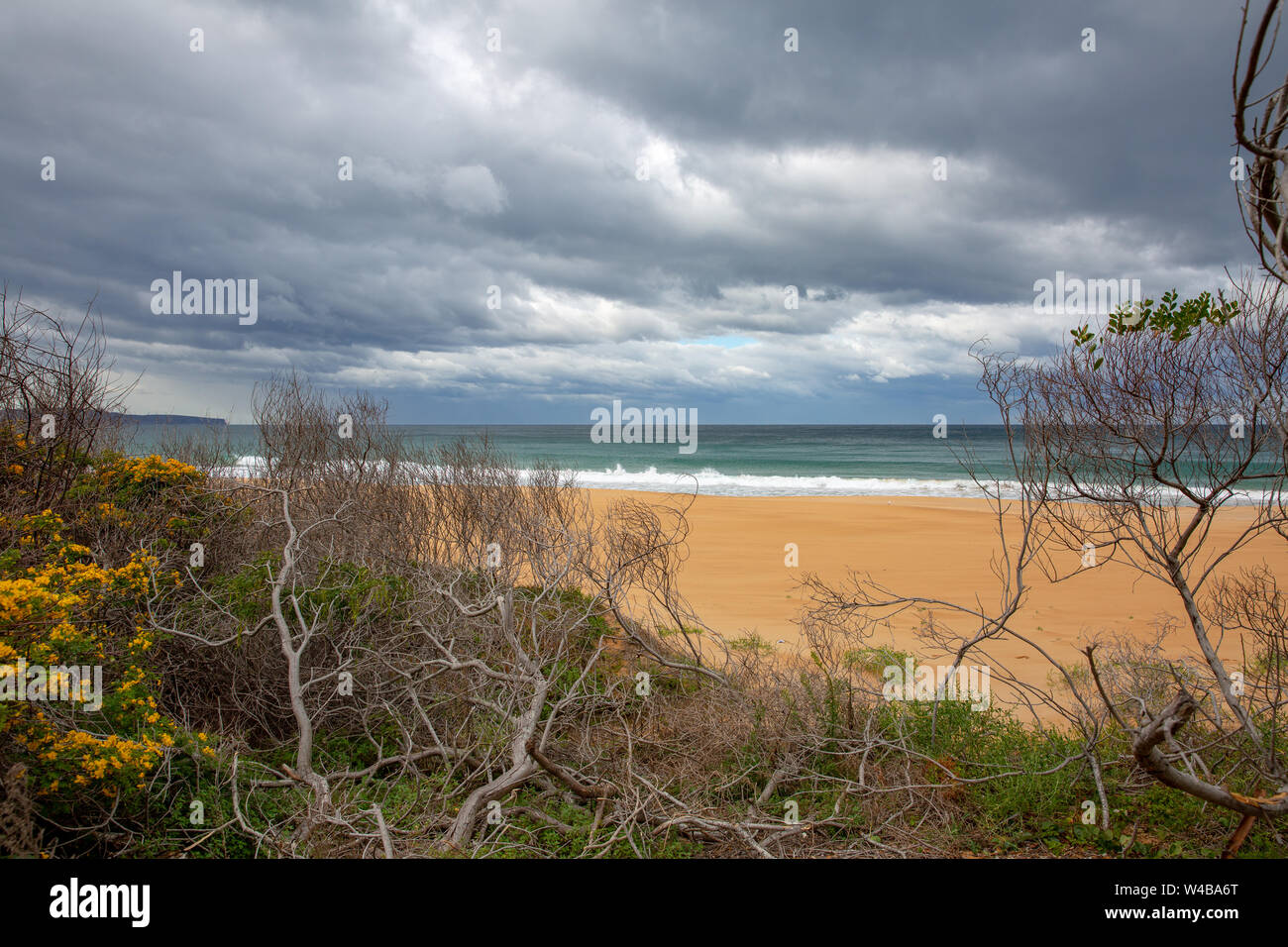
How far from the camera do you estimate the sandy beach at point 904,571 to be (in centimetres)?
1151

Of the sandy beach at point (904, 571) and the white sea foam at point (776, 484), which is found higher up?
the white sea foam at point (776, 484)

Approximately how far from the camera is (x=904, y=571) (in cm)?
1733

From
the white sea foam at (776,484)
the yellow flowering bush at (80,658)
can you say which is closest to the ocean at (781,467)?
the white sea foam at (776,484)

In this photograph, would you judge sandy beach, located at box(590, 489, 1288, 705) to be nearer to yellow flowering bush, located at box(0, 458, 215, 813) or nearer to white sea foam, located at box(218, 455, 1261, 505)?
white sea foam, located at box(218, 455, 1261, 505)

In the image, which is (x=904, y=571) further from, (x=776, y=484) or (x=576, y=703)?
(x=776, y=484)

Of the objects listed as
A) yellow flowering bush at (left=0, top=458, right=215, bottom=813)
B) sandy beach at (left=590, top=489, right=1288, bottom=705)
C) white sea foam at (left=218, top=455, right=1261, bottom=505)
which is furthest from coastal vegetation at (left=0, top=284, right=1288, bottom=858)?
white sea foam at (left=218, top=455, right=1261, bottom=505)

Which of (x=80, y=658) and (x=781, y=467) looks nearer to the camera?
(x=80, y=658)

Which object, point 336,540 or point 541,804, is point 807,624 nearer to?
point 541,804

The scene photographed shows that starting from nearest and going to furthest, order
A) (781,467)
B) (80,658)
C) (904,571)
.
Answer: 1. (80,658)
2. (904,571)
3. (781,467)

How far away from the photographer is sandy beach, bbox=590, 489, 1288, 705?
1151 centimetres

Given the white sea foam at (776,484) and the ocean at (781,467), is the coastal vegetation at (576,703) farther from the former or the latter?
the white sea foam at (776,484)

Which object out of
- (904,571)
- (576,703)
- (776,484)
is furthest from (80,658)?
(776,484)

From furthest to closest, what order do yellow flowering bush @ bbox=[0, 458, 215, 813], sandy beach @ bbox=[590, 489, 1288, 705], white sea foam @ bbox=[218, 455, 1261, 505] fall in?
1. white sea foam @ bbox=[218, 455, 1261, 505]
2. sandy beach @ bbox=[590, 489, 1288, 705]
3. yellow flowering bush @ bbox=[0, 458, 215, 813]

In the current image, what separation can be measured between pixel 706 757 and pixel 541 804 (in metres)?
1.56
